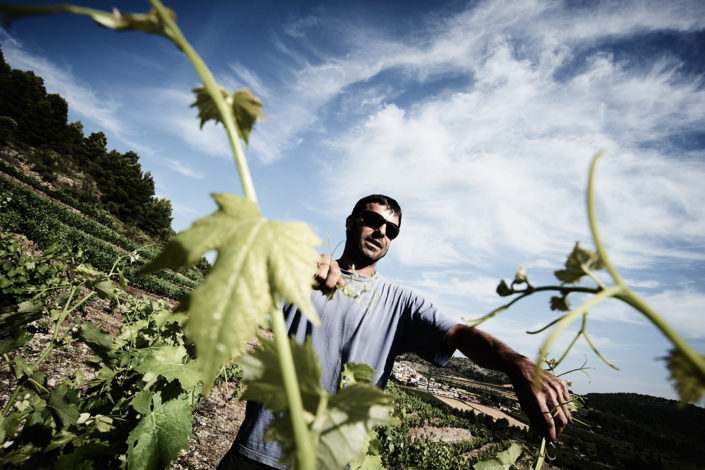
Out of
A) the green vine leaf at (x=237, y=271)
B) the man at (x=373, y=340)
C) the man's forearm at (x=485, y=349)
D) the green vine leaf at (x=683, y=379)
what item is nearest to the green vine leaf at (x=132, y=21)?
the green vine leaf at (x=237, y=271)

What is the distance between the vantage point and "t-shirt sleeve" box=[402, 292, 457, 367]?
97.3 inches

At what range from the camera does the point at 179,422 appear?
209 cm

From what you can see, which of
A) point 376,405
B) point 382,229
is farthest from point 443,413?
point 376,405

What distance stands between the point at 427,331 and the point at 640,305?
2.29 meters

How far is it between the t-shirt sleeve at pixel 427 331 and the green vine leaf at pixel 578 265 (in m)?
2.08

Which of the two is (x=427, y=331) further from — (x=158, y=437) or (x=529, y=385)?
(x=158, y=437)

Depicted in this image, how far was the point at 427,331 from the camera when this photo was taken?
2.57 meters

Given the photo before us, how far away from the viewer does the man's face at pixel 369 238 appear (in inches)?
142

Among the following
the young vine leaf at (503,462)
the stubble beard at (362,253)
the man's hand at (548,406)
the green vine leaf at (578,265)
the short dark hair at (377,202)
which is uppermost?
the short dark hair at (377,202)

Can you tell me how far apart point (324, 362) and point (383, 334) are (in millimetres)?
523

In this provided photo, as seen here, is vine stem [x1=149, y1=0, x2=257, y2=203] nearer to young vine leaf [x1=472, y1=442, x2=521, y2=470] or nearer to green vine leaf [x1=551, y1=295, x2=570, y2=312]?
green vine leaf [x1=551, y1=295, x2=570, y2=312]

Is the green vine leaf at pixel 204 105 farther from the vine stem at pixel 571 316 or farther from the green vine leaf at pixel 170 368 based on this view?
the green vine leaf at pixel 170 368

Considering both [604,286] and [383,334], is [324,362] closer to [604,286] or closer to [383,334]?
[383,334]

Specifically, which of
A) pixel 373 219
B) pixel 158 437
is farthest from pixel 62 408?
pixel 373 219
